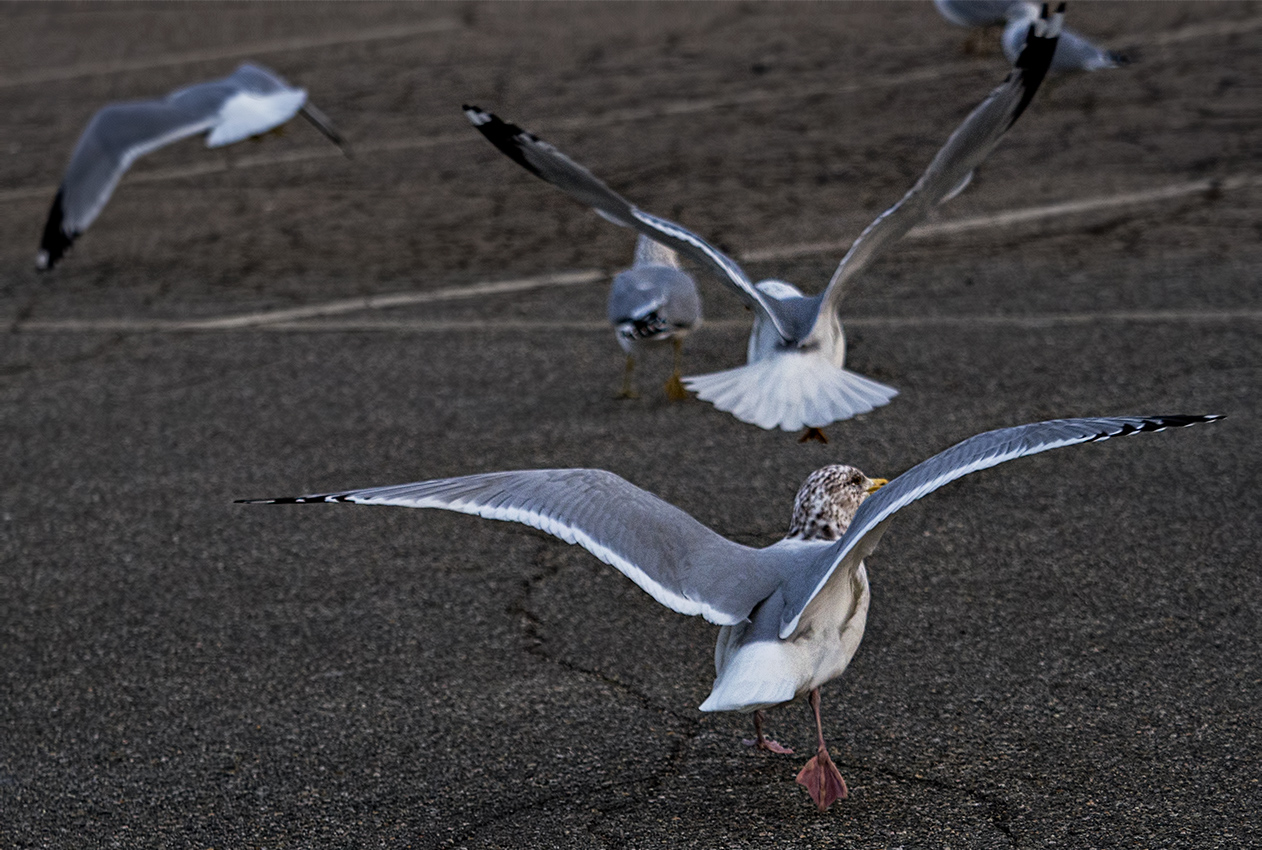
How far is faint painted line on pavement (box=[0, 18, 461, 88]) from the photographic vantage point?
13891mm

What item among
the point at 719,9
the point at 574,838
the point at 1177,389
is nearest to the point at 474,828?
the point at 574,838

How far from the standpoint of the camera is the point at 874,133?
10633mm

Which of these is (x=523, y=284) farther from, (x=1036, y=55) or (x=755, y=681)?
(x=755, y=681)

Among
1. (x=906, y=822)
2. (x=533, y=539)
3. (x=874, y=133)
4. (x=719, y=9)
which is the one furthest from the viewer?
(x=719, y=9)

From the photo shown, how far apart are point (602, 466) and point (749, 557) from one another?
2303 millimetres

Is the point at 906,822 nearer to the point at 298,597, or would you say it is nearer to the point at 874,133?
the point at 298,597

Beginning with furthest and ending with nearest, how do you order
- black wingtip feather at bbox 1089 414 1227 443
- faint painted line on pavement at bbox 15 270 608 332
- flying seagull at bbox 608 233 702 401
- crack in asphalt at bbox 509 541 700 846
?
faint painted line on pavement at bbox 15 270 608 332 → flying seagull at bbox 608 233 702 401 → crack in asphalt at bbox 509 541 700 846 → black wingtip feather at bbox 1089 414 1227 443

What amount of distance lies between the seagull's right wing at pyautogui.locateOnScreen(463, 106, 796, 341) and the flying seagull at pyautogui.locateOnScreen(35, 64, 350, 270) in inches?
138

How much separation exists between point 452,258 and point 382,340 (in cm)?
141

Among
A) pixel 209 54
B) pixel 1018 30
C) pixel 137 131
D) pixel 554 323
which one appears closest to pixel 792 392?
pixel 554 323

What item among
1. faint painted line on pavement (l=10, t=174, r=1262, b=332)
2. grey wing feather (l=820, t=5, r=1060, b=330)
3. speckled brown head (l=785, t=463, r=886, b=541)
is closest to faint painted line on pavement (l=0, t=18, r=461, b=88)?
faint painted line on pavement (l=10, t=174, r=1262, b=332)

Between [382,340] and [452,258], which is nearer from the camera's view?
[382,340]

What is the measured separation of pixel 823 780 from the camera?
369cm

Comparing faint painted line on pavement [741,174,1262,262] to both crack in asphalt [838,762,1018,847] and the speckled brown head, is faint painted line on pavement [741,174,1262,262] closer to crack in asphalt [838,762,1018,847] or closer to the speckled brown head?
the speckled brown head
